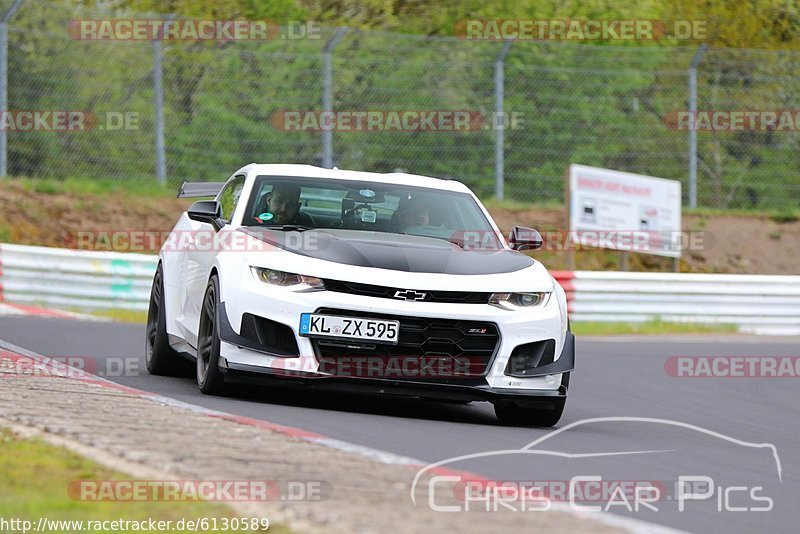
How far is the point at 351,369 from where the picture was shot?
8180 mm

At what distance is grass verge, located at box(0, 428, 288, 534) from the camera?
4703 mm

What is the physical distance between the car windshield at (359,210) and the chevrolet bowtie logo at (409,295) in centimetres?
108

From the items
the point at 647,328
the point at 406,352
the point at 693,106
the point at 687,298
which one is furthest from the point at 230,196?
the point at 693,106

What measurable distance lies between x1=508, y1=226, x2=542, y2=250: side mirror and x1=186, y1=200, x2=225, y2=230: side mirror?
6.06 feet

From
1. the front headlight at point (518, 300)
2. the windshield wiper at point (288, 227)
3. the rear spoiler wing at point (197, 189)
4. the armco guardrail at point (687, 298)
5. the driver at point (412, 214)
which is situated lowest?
the armco guardrail at point (687, 298)

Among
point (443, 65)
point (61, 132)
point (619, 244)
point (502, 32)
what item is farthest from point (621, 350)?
point (502, 32)

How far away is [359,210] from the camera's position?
30.8 feet

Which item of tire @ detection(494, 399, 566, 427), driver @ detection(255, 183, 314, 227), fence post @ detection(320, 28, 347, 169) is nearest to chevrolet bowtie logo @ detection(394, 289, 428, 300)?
tire @ detection(494, 399, 566, 427)

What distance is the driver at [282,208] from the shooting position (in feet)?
30.2

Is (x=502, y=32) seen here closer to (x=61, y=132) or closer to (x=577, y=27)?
(x=577, y=27)

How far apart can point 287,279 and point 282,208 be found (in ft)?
3.70

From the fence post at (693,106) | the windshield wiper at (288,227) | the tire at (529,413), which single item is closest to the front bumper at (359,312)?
the tire at (529,413)

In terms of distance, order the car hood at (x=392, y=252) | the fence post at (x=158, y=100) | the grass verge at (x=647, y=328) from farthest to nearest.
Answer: the fence post at (x=158, y=100) → the grass verge at (x=647, y=328) → the car hood at (x=392, y=252)

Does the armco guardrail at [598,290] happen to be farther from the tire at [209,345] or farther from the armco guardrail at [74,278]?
the tire at [209,345]
